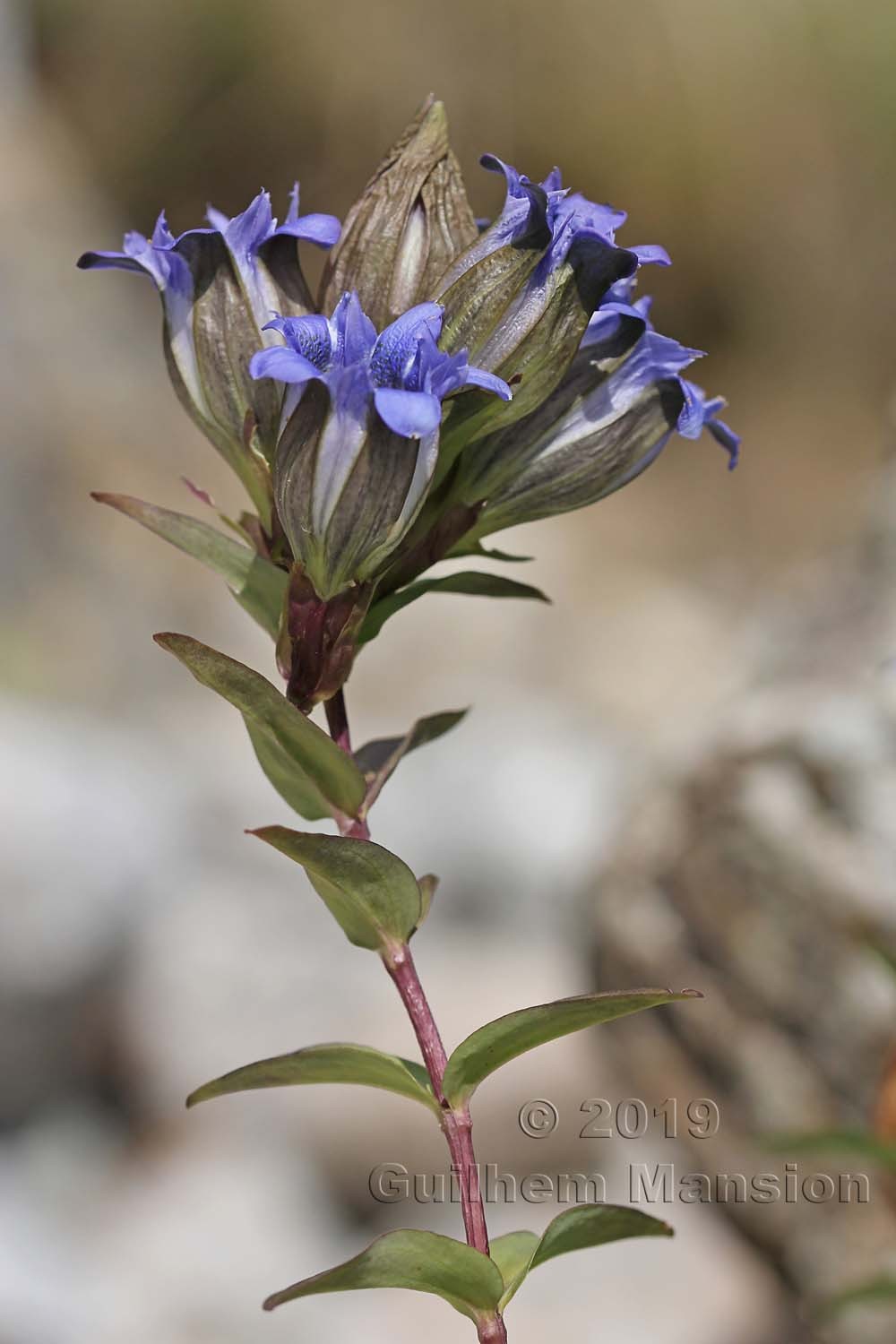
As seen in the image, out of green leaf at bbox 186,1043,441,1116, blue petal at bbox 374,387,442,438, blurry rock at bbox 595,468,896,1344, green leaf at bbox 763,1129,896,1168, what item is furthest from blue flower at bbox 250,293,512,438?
blurry rock at bbox 595,468,896,1344

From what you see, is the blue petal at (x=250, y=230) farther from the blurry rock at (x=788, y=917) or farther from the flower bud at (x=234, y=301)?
the blurry rock at (x=788, y=917)

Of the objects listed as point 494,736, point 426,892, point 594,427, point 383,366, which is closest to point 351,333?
point 383,366

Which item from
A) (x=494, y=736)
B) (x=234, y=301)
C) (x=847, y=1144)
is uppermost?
(x=494, y=736)

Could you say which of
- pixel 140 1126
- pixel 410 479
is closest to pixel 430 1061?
pixel 410 479

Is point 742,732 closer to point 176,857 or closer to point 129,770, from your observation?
point 176,857

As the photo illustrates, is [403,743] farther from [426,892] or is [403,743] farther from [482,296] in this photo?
[482,296]

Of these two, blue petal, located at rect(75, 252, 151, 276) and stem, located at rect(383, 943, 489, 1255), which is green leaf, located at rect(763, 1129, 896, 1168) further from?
blue petal, located at rect(75, 252, 151, 276)
